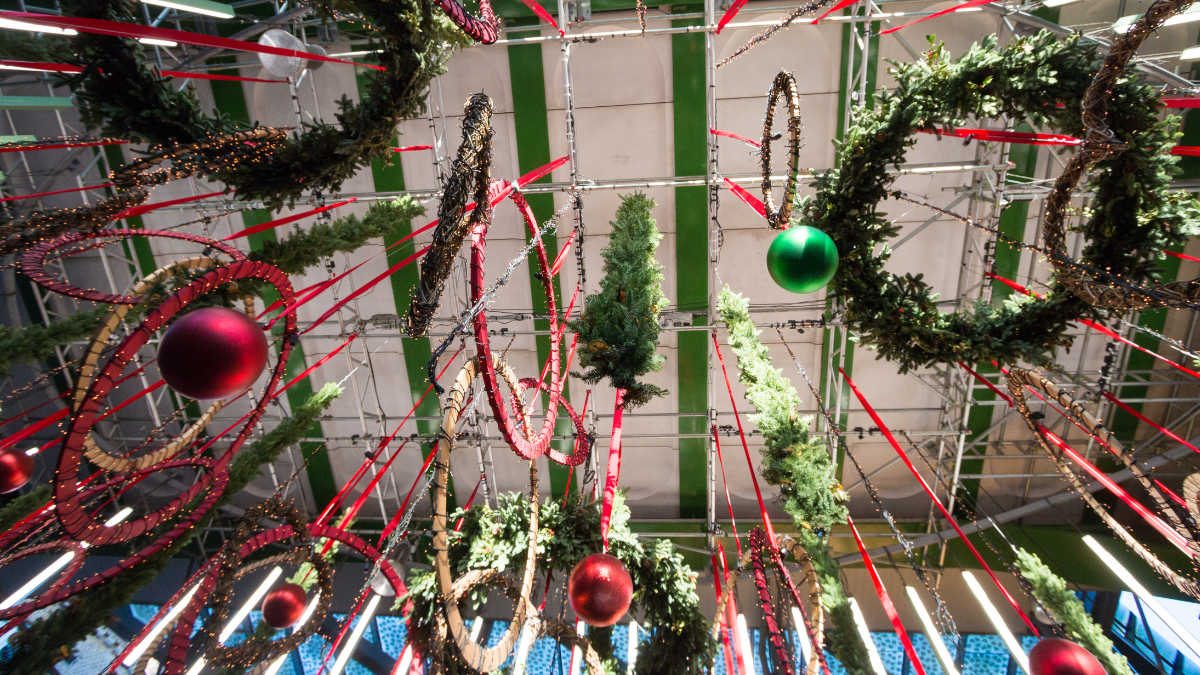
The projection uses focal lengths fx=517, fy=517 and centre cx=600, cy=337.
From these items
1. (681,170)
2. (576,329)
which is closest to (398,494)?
(576,329)

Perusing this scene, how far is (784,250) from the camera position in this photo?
107 inches

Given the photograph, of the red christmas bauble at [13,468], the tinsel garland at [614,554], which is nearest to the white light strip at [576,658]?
the tinsel garland at [614,554]

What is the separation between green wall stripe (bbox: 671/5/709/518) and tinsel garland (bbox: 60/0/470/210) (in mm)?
3965

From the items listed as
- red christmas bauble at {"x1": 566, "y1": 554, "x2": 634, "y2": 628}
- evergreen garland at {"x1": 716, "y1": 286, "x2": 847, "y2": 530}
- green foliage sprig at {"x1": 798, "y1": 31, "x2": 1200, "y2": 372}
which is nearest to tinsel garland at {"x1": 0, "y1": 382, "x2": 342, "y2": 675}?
red christmas bauble at {"x1": 566, "y1": 554, "x2": 634, "y2": 628}

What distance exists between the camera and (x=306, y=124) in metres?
2.39

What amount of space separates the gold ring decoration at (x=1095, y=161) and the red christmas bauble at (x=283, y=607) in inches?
219

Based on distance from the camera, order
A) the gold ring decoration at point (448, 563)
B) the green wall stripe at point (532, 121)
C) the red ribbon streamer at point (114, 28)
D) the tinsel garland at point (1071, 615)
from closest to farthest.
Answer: the red ribbon streamer at point (114, 28), the gold ring decoration at point (448, 563), the tinsel garland at point (1071, 615), the green wall stripe at point (532, 121)

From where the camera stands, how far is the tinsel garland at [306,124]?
220cm

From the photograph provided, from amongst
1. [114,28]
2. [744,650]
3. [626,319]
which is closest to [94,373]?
[114,28]

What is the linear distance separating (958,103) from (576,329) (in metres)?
2.68

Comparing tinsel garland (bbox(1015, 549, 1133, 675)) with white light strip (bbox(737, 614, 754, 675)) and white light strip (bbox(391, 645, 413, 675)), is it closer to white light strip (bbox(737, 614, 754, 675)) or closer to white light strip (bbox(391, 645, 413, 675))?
white light strip (bbox(737, 614, 754, 675))

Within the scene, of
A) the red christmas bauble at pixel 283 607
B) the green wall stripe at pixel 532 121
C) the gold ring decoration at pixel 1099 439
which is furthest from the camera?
the green wall stripe at pixel 532 121

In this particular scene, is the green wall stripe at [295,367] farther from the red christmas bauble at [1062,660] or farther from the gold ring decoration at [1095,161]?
the red christmas bauble at [1062,660]

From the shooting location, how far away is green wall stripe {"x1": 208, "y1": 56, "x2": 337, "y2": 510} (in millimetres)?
6289
